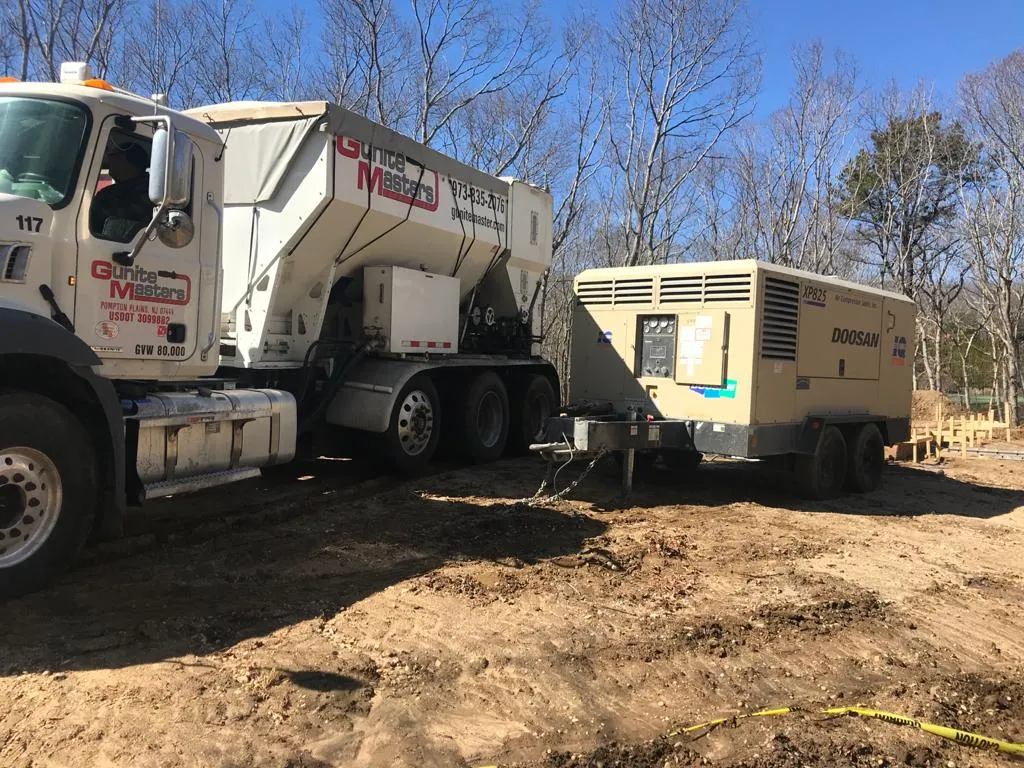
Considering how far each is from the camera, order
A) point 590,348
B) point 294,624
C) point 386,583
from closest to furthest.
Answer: point 294,624 < point 386,583 < point 590,348

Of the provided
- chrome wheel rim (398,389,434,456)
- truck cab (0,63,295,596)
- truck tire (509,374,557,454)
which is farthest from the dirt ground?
truck tire (509,374,557,454)

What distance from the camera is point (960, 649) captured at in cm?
477

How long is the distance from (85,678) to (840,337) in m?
8.55

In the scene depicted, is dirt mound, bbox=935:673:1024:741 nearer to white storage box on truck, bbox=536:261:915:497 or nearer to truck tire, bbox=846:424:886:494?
white storage box on truck, bbox=536:261:915:497

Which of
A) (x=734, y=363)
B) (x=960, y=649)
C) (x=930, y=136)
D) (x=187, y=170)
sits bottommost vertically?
(x=960, y=649)

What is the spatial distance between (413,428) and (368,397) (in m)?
0.74

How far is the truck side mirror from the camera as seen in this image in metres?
4.79

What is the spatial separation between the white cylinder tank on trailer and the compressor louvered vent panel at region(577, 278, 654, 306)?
210cm

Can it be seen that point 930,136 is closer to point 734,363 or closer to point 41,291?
point 734,363

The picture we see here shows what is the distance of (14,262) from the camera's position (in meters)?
4.71

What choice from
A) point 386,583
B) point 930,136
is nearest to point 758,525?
point 386,583

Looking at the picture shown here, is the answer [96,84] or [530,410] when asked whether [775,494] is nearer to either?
[530,410]

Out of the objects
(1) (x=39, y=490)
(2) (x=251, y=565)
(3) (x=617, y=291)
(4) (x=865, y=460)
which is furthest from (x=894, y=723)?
(4) (x=865, y=460)

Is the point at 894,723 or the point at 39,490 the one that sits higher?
the point at 39,490
